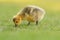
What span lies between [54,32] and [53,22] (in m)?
2.57

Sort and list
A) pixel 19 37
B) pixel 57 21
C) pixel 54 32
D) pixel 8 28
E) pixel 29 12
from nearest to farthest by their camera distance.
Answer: pixel 19 37 < pixel 54 32 < pixel 8 28 < pixel 29 12 < pixel 57 21

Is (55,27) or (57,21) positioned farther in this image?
(57,21)

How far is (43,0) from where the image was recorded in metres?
25.7

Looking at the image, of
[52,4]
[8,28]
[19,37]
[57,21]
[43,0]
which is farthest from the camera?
[43,0]

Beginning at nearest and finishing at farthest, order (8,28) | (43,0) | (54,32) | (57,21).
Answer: (54,32)
(8,28)
(57,21)
(43,0)

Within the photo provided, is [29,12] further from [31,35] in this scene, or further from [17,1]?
[17,1]

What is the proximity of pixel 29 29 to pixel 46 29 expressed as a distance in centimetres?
59

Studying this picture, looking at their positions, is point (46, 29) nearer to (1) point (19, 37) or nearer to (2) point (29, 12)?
(2) point (29, 12)

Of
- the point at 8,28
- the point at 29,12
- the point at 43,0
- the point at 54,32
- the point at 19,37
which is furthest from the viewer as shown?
the point at 43,0

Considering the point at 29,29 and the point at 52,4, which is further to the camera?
the point at 52,4

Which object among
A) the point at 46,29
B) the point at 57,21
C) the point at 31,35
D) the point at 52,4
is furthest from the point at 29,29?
the point at 52,4

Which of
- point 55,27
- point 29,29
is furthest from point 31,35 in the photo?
point 55,27

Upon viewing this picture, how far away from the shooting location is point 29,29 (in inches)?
469

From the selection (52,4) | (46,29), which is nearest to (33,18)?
(46,29)
